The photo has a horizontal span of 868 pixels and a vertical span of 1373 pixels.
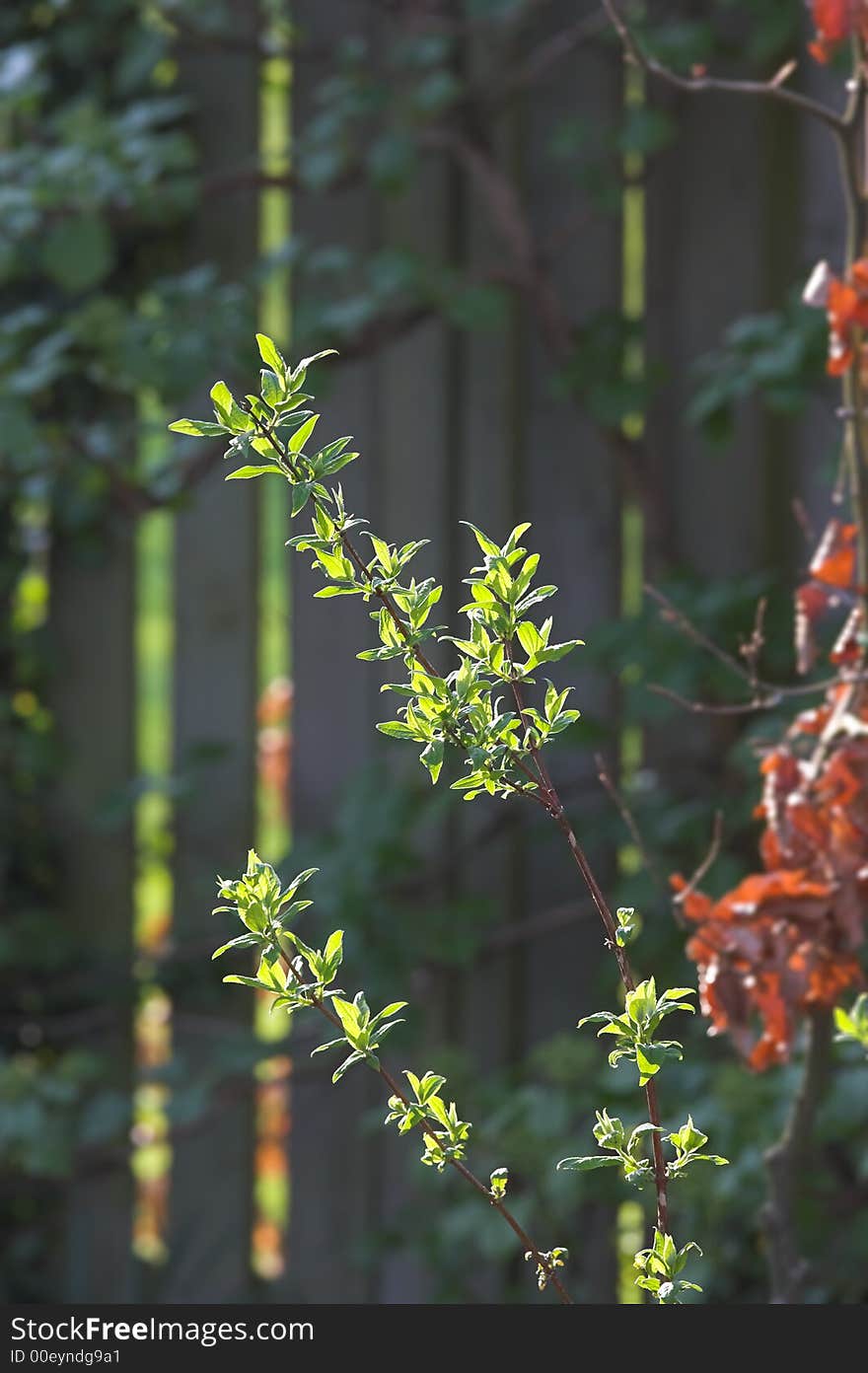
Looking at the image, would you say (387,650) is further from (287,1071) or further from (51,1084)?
(287,1071)

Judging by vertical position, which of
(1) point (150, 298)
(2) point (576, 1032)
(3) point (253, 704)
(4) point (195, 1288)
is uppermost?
(1) point (150, 298)

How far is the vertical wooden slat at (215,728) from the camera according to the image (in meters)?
2.17

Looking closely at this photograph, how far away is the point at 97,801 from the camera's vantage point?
225 cm

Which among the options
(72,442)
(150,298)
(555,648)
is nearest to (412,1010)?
(72,442)

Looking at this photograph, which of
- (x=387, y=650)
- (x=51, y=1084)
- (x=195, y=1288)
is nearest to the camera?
(x=387, y=650)

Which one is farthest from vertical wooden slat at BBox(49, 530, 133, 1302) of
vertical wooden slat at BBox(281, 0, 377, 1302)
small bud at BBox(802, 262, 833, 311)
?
small bud at BBox(802, 262, 833, 311)

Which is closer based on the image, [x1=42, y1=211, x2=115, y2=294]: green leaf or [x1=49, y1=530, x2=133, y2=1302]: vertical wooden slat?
[x1=42, y1=211, x2=115, y2=294]: green leaf

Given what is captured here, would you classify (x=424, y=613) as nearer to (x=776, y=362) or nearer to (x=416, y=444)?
(x=776, y=362)

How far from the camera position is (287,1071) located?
2092 millimetres

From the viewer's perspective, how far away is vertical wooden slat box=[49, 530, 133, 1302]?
223cm

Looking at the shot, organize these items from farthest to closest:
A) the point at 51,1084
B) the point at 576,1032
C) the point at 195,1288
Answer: the point at 195,1288 < the point at 576,1032 < the point at 51,1084

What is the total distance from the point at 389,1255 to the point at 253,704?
72cm

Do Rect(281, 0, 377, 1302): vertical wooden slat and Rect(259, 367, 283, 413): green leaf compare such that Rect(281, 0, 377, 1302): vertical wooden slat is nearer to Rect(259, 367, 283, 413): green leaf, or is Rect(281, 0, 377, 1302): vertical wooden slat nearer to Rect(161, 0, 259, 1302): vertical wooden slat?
Rect(161, 0, 259, 1302): vertical wooden slat

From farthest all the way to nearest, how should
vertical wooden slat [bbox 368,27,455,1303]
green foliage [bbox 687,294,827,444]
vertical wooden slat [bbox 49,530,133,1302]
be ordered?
vertical wooden slat [bbox 49,530,133,1302] < vertical wooden slat [bbox 368,27,455,1303] < green foliage [bbox 687,294,827,444]
